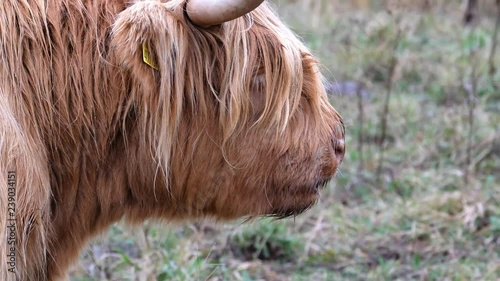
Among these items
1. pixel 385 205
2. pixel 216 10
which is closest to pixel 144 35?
pixel 216 10

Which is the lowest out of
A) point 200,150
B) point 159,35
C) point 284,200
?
point 284,200

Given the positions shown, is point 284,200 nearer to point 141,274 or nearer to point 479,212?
point 141,274

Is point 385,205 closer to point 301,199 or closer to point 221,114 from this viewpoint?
point 301,199

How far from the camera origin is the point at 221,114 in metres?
2.81

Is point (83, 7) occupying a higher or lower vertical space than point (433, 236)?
higher

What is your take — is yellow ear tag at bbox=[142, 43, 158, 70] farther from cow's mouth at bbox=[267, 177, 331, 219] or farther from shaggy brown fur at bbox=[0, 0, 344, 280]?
cow's mouth at bbox=[267, 177, 331, 219]

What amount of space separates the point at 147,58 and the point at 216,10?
0.23 metres

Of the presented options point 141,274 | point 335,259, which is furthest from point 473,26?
point 141,274

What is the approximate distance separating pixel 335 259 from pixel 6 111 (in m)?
2.44

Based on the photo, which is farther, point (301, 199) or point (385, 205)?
point (385, 205)

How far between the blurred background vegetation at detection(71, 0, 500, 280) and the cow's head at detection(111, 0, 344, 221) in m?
0.31

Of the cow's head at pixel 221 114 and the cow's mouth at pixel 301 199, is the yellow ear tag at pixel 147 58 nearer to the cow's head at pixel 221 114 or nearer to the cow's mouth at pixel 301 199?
the cow's head at pixel 221 114

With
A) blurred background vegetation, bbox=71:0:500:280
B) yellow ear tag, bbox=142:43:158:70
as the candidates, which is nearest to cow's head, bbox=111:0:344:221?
yellow ear tag, bbox=142:43:158:70

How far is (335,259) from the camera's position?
15.0ft
